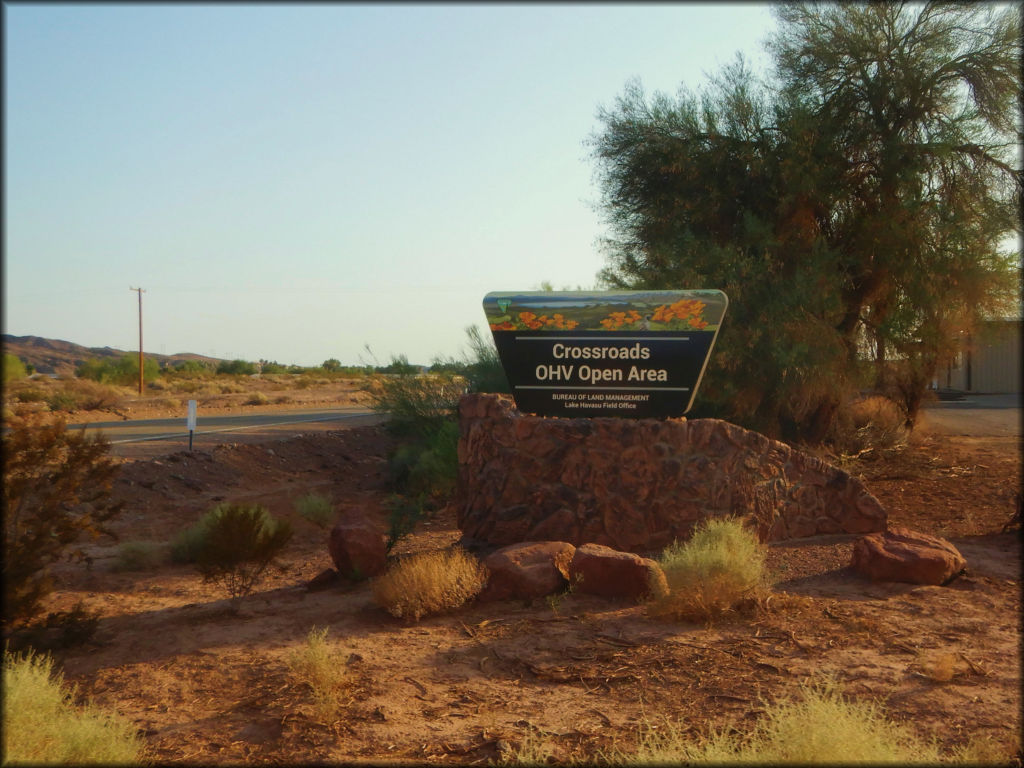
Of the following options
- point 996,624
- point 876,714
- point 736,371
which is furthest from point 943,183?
point 876,714

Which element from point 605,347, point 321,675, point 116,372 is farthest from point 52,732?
point 116,372

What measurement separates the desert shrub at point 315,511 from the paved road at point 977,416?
13.5 metres

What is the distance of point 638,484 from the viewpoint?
9.37m

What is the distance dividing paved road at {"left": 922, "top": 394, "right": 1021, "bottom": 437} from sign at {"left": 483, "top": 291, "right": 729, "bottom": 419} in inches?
512

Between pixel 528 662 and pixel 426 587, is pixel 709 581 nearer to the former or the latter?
pixel 528 662

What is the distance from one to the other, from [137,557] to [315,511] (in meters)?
3.32

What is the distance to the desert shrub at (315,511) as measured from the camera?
13266 millimetres

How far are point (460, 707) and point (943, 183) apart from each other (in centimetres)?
1382

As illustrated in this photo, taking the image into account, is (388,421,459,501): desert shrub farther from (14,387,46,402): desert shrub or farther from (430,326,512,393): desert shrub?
(14,387,46,402): desert shrub

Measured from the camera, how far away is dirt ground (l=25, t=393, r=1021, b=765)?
5.11m

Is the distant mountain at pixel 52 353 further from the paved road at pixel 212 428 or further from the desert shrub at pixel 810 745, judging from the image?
the desert shrub at pixel 810 745

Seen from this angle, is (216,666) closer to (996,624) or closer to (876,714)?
(876,714)

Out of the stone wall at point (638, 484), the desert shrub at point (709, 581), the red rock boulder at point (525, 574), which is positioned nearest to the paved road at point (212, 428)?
the stone wall at point (638, 484)

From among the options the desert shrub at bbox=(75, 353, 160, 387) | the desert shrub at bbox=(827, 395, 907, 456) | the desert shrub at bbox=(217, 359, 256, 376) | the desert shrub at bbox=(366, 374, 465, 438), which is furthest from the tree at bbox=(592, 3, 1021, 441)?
the desert shrub at bbox=(217, 359, 256, 376)
